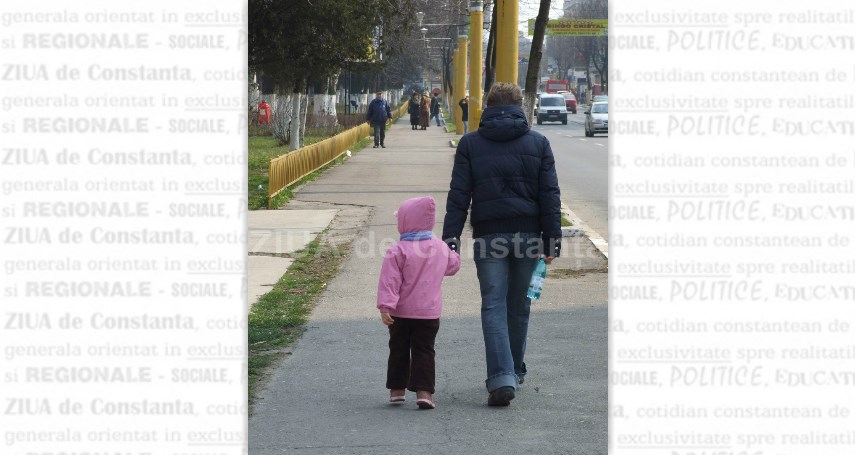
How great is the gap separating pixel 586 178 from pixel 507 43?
1101 cm

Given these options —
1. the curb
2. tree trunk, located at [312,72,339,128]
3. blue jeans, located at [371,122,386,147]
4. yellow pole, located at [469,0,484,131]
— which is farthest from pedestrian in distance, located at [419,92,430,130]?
the curb

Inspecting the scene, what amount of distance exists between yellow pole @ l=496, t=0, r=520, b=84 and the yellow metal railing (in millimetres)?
4822

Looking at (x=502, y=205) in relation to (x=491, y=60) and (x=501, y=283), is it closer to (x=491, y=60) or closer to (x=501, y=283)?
(x=501, y=283)

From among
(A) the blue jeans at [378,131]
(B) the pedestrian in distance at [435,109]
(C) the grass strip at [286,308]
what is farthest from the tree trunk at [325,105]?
(C) the grass strip at [286,308]

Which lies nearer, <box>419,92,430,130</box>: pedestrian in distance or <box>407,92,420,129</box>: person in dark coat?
<box>419,92,430,130</box>: pedestrian in distance

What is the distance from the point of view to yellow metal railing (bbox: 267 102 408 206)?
64.7 feet

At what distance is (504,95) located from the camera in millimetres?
6926

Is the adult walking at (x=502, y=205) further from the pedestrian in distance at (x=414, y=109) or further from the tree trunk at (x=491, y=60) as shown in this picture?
the pedestrian in distance at (x=414, y=109)

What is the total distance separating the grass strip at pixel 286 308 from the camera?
8.19m

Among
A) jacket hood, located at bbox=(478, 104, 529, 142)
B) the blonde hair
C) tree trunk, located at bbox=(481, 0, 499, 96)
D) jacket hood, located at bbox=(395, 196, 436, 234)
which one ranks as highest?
tree trunk, located at bbox=(481, 0, 499, 96)

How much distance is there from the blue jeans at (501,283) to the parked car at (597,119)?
4211 centimetres

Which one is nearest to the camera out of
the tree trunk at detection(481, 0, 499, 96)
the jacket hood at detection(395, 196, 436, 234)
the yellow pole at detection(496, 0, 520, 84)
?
the jacket hood at detection(395, 196, 436, 234)

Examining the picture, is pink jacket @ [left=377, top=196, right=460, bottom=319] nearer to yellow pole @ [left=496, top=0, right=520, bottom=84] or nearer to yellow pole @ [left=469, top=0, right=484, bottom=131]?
yellow pole @ [left=496, top=0, right=520, bottom=84]

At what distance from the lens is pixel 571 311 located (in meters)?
10.0
